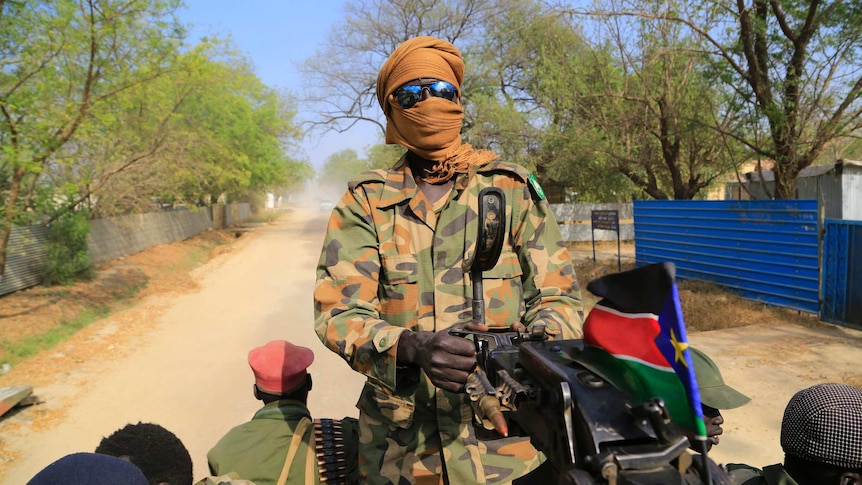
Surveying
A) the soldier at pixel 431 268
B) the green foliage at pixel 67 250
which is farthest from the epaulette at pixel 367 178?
the green foliage at pixel 67 250

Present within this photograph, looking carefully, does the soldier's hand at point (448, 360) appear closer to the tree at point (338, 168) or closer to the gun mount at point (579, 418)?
the gun mount at point (579, 418)

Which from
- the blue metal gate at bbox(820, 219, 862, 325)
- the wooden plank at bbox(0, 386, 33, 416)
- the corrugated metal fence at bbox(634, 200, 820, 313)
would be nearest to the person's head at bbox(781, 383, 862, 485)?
the wooden plank at bbox(0, 386, 33, 416)

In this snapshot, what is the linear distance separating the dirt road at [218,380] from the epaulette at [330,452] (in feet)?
8.28

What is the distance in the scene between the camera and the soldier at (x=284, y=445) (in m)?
2.18

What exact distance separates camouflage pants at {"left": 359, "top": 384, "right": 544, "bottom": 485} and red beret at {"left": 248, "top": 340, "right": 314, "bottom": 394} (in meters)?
0.94

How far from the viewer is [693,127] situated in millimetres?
9688

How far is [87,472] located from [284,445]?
40.9 inches

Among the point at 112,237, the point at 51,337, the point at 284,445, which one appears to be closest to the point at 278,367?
the point at 284,445

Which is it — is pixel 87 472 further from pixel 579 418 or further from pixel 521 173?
pixel 521 173

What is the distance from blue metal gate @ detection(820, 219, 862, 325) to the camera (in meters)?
6.77

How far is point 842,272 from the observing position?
693 centimetres

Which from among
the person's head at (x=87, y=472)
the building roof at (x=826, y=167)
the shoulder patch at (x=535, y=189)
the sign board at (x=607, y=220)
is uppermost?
the building roof at (x=826, y=167)

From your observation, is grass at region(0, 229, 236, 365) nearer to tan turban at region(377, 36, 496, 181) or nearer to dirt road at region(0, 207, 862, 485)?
dirt road at region(0, 207, 862, 485)

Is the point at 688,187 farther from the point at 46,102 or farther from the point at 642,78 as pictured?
the point at 46,102
